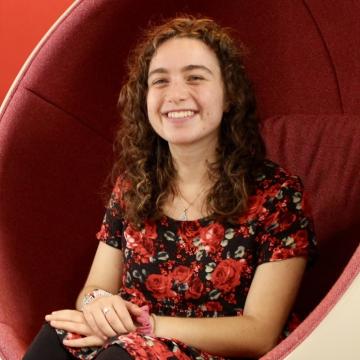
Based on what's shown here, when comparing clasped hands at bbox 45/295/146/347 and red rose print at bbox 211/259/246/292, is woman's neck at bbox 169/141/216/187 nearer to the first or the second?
red rose print at bbox 211/259/246/292

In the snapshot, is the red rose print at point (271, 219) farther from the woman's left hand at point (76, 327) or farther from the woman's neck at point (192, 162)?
the woman's left hand at point (76, 327)

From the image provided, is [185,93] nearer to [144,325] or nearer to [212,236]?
[212,236]

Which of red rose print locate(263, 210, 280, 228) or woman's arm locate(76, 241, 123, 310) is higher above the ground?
red rose print locate(263, 210, 280, 228)

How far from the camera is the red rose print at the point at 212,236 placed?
4.76ft

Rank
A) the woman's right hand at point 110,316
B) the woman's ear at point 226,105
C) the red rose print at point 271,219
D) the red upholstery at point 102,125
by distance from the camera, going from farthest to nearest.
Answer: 1. the red upholstery at point 102,125
2. the woman's ear at point 226,105
3. the red rose print at point 271,219
4. the woman's right hand at point 110,316

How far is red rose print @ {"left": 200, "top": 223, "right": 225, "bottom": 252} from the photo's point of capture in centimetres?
145

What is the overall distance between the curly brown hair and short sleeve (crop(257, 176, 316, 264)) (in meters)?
0.05

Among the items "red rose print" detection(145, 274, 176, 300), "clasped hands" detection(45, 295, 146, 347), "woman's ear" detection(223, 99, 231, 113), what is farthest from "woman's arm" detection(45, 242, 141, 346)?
"woman's ear" detection(223, 99, 231, 113)

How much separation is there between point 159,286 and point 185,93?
1.24ft

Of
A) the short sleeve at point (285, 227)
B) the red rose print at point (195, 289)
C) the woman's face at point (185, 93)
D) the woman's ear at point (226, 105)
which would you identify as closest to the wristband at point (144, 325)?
the red rose print at point (195, 289)

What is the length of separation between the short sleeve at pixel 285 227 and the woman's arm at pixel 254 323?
0.02 m

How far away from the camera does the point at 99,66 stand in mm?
1852

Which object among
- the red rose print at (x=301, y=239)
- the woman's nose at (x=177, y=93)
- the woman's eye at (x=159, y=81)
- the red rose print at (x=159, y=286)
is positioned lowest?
the red rose print at (x=159, y=286)

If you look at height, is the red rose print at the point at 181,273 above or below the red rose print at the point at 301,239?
below
